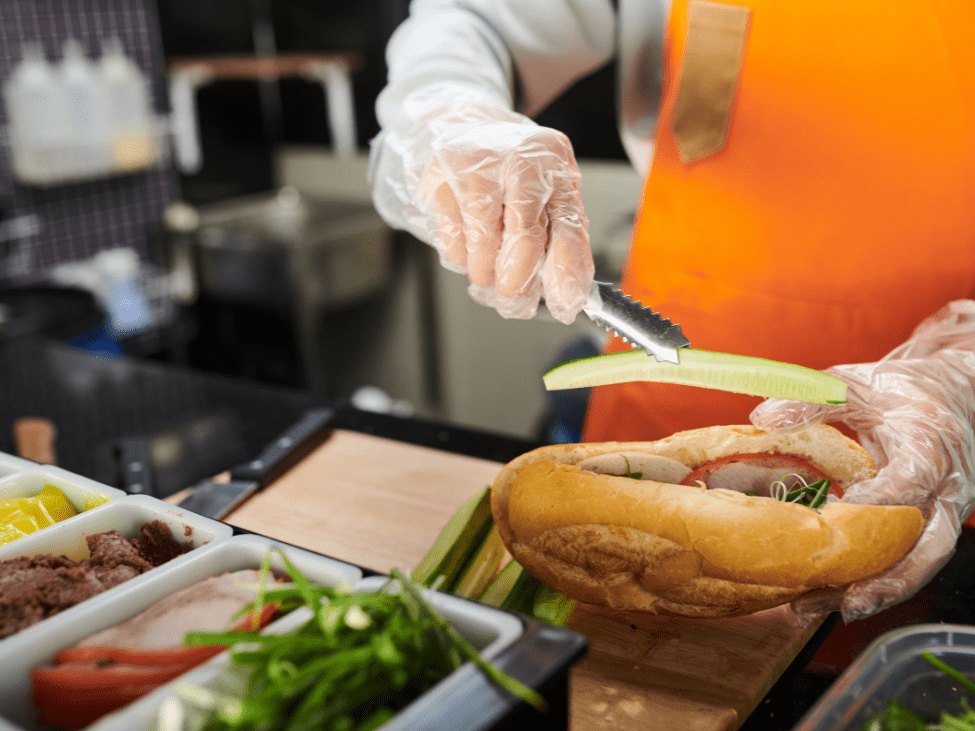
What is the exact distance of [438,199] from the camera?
126 cm

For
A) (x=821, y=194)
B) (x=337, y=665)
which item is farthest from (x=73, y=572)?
(x=821, y=194)

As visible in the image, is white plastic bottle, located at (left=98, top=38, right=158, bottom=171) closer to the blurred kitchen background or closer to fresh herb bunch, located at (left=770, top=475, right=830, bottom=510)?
the blurred kitchen background

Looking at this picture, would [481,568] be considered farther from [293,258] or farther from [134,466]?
[293,258]

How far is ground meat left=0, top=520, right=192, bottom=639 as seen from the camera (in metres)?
0.75

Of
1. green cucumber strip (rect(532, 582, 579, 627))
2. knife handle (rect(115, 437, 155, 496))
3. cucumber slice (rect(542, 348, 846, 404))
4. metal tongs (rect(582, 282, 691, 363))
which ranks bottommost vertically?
knife handle (rect(115, 437, 155, 496))

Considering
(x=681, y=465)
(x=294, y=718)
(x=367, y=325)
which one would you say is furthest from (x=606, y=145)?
(x=294, y=718)

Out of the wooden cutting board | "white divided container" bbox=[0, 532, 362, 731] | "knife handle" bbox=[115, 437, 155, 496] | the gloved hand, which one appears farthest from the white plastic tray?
the gloved hand

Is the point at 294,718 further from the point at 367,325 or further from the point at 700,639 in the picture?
the point at 367,325

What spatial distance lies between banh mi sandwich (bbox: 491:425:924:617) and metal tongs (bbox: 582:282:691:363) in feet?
0.52

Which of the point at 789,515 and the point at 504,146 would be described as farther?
the point at 504,146

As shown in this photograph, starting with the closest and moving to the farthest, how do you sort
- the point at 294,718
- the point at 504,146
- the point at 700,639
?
1. the point at 294,718
2. the point at 700,639
3. the point at 504,146

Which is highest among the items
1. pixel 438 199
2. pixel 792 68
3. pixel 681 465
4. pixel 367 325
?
pixel 792 68

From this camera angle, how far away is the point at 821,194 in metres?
1.45

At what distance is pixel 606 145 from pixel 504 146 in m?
2.45
